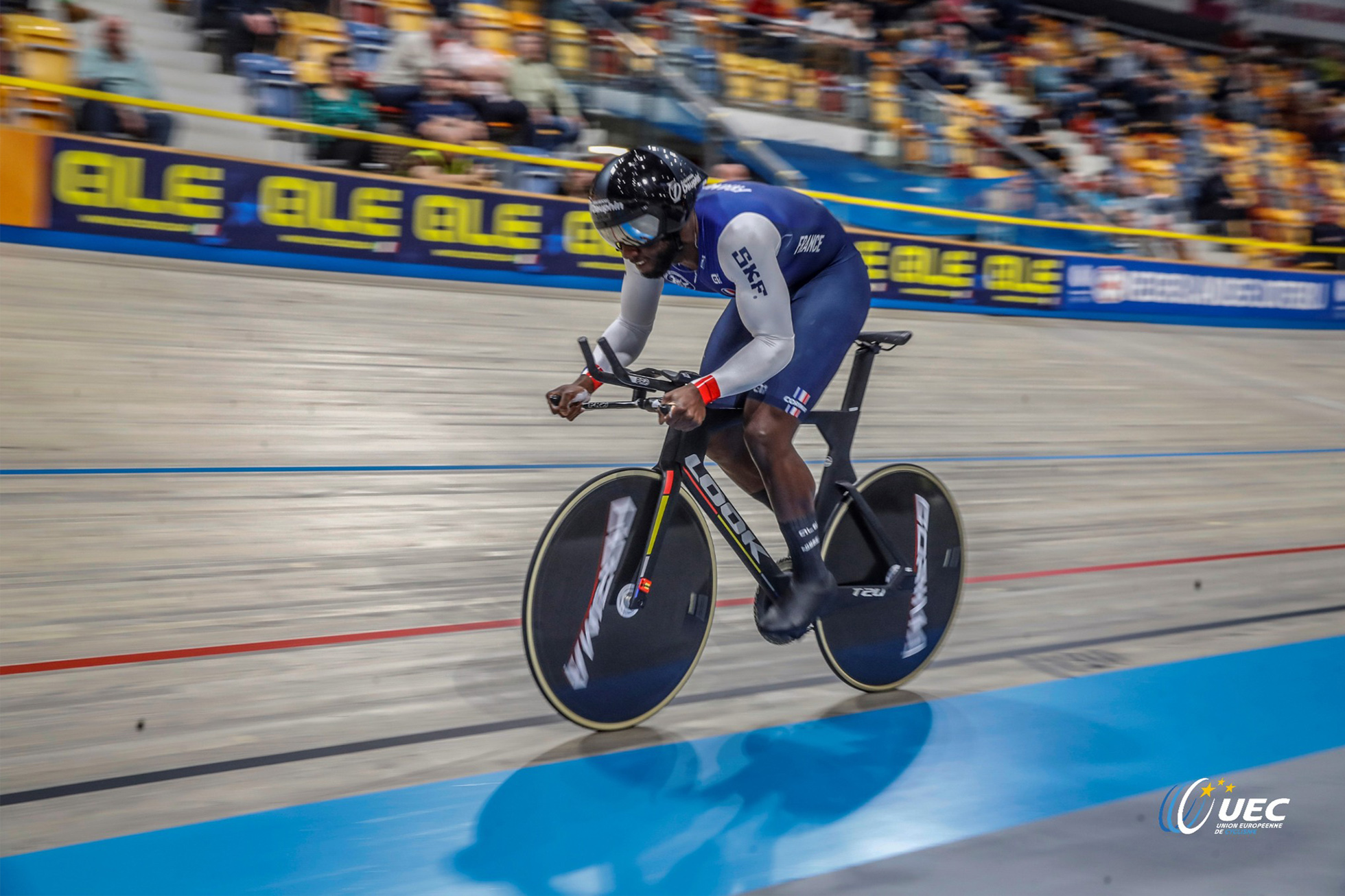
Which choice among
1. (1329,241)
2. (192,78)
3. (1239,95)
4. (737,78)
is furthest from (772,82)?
(1239,95)

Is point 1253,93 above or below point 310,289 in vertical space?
above

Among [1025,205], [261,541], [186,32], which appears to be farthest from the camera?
[1025,205]

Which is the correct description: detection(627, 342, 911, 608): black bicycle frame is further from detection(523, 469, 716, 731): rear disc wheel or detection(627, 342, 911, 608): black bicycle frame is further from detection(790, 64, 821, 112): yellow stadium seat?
detection(790, 64, 821, 112): yellow stadium seat

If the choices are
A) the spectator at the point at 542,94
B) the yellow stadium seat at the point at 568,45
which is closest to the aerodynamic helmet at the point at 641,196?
the spectator at the point at 542,94

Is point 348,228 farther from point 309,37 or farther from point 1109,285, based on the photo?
point 1109,285

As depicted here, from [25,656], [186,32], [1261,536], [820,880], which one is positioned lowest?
[1261,536]

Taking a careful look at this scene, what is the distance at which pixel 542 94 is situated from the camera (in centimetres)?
832

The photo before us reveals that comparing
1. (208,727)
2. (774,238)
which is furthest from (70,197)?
(774,238)

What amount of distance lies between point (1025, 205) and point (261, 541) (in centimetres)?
918

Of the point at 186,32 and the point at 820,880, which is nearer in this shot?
the point at 820,880

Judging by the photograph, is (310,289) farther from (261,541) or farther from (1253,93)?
(1253,93)

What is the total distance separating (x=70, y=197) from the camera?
627cm

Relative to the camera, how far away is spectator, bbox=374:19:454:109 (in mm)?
7477

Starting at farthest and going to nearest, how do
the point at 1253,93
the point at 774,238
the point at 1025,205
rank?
the point at 1253,93
the point at 1025,205
the point at 774,238
